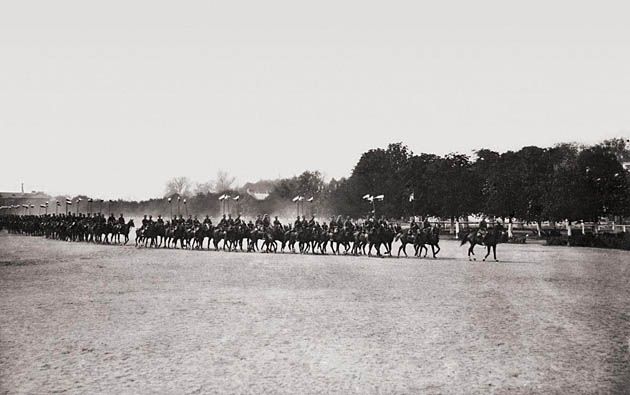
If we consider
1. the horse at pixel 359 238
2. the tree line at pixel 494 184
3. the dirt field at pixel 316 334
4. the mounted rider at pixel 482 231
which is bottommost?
the dirt field at pixel 316 334

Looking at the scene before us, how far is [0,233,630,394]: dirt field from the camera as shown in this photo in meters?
7.97

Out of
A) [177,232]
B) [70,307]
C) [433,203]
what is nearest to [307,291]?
[70,307]

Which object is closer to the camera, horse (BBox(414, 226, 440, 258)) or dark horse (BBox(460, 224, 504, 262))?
dark horse (BBox(460, 224, 504, 262))

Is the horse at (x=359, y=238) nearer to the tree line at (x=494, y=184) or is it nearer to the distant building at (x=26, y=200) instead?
the tree line at (x=494, y=184)

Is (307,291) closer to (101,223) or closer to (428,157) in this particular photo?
(101,223)

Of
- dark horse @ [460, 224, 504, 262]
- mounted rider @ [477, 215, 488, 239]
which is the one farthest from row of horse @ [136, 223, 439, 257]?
mounted rider @ [477, 215, 488, 239]

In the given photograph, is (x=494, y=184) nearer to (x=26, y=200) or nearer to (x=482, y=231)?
(x=482, y=231)

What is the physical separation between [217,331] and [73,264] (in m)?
17.7

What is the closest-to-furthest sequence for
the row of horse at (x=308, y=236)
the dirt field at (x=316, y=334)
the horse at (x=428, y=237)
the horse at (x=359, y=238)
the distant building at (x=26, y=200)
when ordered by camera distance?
the dirt field at (x=316, y=334)
the horse at (x=428, y=237)
the row of horse at (x=308, y=236)
the horse at (x=359, y=238)
the distant building at (x=26, y=200)

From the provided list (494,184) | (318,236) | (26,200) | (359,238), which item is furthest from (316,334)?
(26,200)

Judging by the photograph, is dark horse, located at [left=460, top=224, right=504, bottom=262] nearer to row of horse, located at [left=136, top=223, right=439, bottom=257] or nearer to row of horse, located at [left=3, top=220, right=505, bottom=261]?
row of horse, located at [left=3, top=220, right=505, bottom=261]

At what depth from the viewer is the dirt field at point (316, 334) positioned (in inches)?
314

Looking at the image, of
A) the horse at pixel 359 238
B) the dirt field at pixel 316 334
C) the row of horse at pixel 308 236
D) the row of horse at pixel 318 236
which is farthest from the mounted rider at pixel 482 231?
the dirt field at pixel 316 334

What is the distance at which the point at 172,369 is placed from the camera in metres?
8.50
